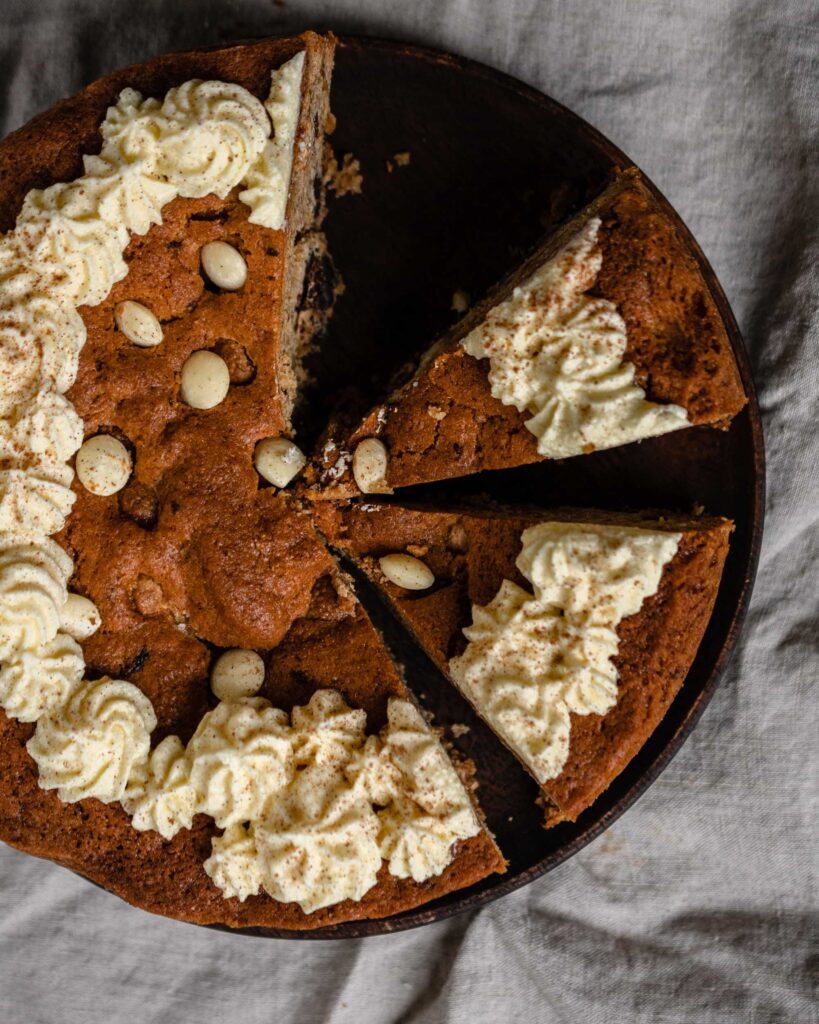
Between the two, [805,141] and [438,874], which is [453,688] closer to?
[438,874]

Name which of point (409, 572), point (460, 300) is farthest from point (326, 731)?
point (460, 300)

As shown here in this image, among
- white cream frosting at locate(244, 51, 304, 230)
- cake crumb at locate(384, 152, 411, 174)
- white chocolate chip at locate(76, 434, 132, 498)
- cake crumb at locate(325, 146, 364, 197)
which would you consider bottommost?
white chocolate chip at locate(76, 434, 132, 498)

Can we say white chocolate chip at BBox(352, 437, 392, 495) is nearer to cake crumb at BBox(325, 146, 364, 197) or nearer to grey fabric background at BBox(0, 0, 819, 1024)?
cake crumb at BBox(325, 146, 364, 197)

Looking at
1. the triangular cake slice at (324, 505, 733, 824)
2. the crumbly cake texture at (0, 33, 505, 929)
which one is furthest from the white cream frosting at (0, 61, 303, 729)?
the triangular cake slice at (324, 505, 733, 824)

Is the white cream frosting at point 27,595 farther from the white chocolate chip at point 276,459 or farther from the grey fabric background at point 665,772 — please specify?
the grey fabric background at point 665,772

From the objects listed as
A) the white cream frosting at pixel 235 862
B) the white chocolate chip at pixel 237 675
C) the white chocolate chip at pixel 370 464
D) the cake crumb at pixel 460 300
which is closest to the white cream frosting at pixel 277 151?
the cake crumb at pixel 460 300

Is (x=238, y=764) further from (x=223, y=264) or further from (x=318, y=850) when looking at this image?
(x=223, y=264)
